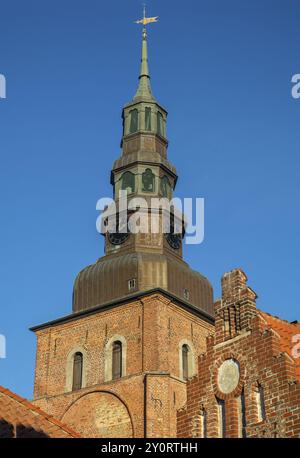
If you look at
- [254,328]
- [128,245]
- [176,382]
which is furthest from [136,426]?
[254,328]

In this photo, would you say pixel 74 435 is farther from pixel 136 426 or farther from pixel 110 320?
pixel 110 320

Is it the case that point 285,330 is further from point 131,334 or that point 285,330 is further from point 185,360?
point 185,360

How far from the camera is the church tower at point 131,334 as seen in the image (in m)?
37.1

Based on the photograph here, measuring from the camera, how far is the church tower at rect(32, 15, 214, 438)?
37.1 m

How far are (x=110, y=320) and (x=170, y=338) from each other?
3.08 metres

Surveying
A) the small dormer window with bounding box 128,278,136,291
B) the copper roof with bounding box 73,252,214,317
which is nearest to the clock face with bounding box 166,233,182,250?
the copper roof with bounding box 73,252,214,317

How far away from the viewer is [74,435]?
1886cm

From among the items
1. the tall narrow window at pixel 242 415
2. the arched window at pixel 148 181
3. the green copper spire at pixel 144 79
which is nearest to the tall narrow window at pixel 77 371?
the arched window at pixel 148 181

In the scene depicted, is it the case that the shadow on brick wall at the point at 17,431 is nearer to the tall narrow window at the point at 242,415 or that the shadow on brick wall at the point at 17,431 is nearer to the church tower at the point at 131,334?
the tall narrow window at the point at 242,415

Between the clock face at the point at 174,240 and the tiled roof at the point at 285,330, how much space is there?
886 inches

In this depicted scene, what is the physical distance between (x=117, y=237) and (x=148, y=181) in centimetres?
351

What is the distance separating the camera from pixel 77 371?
40.4m

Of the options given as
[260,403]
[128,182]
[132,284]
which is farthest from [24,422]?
[128,182]
